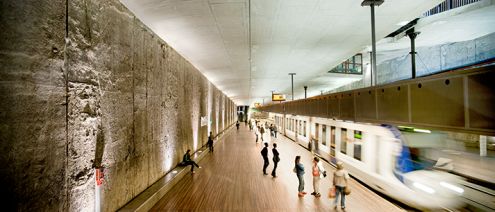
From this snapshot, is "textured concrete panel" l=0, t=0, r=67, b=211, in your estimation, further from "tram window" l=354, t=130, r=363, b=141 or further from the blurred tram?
"tram window" l=354, t=130, r=363, b=141

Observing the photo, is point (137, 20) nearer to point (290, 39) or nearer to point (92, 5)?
point (92, 5)

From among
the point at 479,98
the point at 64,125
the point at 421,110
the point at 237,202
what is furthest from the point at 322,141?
the point at 64,125

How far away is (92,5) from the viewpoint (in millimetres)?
3811

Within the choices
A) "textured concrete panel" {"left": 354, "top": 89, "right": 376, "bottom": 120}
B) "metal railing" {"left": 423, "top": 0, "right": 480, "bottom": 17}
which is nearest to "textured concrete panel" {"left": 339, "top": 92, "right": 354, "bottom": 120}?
"textured concrete panel" {"left": 354, "top": 89, "right": 376, "bottom": 120}

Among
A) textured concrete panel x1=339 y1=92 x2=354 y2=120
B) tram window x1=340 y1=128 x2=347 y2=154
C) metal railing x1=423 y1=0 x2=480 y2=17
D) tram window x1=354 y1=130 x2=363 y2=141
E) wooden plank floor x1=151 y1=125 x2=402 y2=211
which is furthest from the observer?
tram window x1=340 y1=128 x2=347 y2=154

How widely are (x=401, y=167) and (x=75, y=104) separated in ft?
25.2

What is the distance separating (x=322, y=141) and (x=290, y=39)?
20.2 ft

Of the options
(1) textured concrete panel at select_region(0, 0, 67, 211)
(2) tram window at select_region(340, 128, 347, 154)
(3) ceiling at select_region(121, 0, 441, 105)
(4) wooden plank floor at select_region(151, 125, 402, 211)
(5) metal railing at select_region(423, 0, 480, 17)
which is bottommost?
(4) wooden plank floor at select_region(151, 125, 402, 211)

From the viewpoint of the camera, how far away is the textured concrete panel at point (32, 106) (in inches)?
97.0

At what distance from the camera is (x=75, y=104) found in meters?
3.46

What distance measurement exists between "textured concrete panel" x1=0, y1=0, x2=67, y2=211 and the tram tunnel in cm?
1

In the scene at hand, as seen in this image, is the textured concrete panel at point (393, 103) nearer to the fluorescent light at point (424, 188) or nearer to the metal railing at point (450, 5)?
the fluorescent light at point (424, 188)

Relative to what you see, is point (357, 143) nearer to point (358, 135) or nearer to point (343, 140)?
point (358, 135)

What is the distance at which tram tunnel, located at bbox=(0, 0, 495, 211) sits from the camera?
9.01 feet
